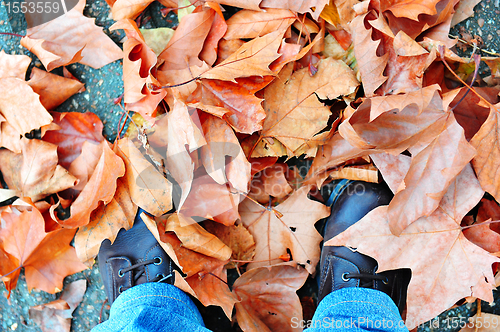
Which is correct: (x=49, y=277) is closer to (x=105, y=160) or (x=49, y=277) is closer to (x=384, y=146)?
(x=105, y=160)

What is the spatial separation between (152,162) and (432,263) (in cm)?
92

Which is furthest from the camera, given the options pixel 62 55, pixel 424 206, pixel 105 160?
pixel 62 55

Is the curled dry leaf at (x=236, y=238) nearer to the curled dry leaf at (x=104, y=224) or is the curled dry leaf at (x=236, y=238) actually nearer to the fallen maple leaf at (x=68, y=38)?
the curled dry leaf at (x=104, y=224)

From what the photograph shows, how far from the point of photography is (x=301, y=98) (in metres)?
1.06

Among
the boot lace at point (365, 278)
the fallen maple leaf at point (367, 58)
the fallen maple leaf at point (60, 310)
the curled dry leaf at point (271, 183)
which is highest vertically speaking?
the fallen maple leaf at point (367, 58)

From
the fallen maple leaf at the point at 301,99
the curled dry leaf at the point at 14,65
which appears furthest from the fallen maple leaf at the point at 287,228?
the curled dry leaf at the point at 14,65

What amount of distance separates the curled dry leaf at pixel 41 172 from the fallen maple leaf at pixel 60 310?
14.9 inches

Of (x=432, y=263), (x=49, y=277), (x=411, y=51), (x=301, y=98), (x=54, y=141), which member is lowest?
(x=49, y=277)

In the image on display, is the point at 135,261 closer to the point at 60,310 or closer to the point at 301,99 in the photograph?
the point at 60,310

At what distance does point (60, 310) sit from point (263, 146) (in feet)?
3.34

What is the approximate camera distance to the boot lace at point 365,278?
1164 millimetres

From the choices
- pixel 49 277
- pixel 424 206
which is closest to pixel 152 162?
pixel 49 277

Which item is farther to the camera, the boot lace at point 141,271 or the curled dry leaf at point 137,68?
the boot lace at point 141,271

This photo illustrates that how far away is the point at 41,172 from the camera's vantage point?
1178mm
